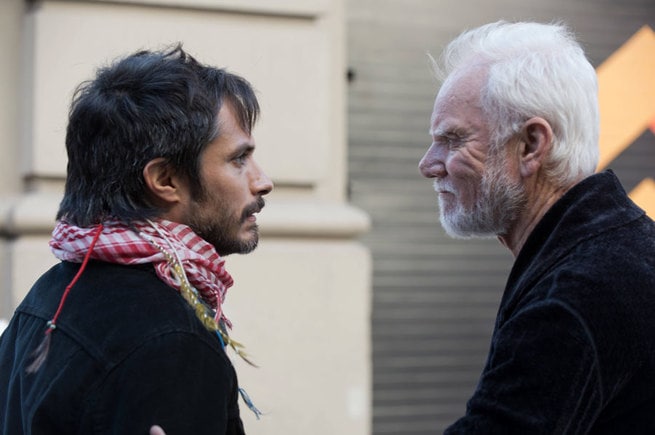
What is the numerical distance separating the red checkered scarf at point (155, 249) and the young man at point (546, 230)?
2.01 feet

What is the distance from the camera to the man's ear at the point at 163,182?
2.41 metres

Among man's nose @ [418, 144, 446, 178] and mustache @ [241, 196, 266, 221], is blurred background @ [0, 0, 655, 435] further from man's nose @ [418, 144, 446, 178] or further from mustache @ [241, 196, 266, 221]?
mustache @ [241, 196, 266, 221]

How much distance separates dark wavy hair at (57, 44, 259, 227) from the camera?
7.85 feet

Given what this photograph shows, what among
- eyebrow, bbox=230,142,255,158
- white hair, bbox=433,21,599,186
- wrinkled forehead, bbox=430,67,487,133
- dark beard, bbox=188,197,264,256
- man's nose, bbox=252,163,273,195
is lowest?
dark beard, bbox=188,197,264,256

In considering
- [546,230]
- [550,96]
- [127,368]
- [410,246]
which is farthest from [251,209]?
[410,246]

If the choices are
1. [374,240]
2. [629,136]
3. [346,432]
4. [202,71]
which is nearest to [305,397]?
[346,432]

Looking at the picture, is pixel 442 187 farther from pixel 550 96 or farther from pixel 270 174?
pixel 270 174

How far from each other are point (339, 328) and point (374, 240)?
33.6 inches

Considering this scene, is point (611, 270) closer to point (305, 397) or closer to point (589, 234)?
point (589, 234)

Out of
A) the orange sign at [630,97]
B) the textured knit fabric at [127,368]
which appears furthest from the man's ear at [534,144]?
the orange sign at [630,97]

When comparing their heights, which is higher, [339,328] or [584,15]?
[584,15]

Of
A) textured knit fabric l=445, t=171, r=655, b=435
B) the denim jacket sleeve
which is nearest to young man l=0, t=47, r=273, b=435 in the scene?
the denim jacket sleeve

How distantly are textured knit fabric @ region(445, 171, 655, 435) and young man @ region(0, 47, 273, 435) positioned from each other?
0.57 metres

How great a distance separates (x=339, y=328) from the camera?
17.9 ft
